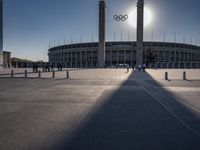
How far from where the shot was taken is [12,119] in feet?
25.0

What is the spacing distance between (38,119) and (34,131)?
1356mm

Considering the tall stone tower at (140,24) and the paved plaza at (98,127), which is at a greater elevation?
the tall stone tower at (140,24)

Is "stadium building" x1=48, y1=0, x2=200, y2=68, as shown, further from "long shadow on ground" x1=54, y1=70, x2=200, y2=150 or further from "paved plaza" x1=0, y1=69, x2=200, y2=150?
"long shadow on ground" x1=54, y1=70, x2=200, y2=150

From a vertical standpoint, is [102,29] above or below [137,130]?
above

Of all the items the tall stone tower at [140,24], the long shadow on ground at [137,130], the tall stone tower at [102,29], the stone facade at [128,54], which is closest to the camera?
the long shadow on ground at [137,130]

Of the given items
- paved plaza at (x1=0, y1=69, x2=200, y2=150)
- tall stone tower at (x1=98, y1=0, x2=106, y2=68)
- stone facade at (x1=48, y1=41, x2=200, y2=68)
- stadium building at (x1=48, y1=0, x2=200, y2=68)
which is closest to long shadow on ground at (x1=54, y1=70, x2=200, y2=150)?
paved plaza at (x1=0, y1=69, x2=200, y2=150)

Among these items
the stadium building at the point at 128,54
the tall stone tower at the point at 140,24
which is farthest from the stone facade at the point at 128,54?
the tall stone tower at the point at 140,24

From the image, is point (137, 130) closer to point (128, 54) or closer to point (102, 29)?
point (102, 29)

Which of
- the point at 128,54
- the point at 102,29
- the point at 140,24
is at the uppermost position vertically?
the point at 140,24

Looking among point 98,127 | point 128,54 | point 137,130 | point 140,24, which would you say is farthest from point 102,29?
point 137,130

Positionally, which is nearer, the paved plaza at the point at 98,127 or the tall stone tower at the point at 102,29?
the paved plaza at the point at 98,127

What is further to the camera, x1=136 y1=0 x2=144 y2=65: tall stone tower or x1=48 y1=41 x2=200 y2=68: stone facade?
x1=48 y1=41 x2=200 y2=68: stone facade

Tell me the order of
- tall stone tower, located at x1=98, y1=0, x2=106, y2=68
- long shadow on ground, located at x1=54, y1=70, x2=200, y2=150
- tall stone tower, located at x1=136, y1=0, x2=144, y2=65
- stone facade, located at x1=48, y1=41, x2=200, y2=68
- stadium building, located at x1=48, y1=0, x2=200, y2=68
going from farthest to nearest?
stone facade, located at x1=48, y1=41, x2=200, y2=68 < stadium building, located at x1=48, y1=0, x2=200, y2=68 < tall stone tower, located at x1=98, y1=0, x2=106, y2=68 < tall stone tower, located at x1=136, y1=0, x2=144, y2=65 < long shadow on ground, located at x1=54, y1=70, x2=200, y2=150

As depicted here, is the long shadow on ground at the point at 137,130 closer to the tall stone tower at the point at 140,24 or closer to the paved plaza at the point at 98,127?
the paved plaza at the point at 98,127
